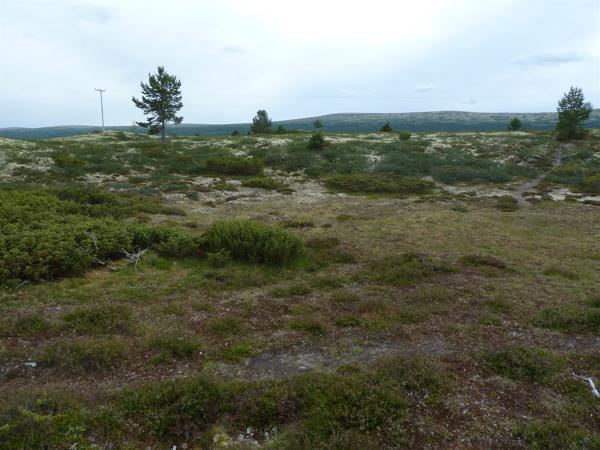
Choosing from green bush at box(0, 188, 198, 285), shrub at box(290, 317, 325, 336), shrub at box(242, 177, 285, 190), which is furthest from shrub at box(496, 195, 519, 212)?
green bush at box(0, 188, 198, 285)

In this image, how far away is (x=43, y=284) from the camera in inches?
412

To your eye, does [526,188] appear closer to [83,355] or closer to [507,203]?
[507,203]

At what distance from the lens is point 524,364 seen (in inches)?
283

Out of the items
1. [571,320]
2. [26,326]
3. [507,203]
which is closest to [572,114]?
[507,203]

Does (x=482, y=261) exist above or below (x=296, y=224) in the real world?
below

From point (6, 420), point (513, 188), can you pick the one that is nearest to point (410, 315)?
point (6, 420)

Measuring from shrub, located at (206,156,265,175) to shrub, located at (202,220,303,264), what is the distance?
65.6ft

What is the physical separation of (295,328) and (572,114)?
5376cm

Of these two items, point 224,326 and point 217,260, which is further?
point 217,260

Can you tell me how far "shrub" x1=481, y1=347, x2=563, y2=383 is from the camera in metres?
6.97

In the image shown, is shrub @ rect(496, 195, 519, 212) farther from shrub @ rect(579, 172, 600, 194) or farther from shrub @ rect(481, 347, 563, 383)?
shrub @ rect(481, 347, 563, 383)

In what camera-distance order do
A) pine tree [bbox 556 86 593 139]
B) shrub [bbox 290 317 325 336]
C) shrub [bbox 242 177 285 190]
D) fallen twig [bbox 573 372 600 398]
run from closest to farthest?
fallen twig [bbox 573 372 600 398] < shrub [bbox 290 317 325 336] < shrub [bbox 242 177 285 190] < pine tree [bbox 556 86 593 139]

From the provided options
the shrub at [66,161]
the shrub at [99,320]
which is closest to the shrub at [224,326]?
the shrub at [99,320]

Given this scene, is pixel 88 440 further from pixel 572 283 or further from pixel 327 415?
pixel 572 283
